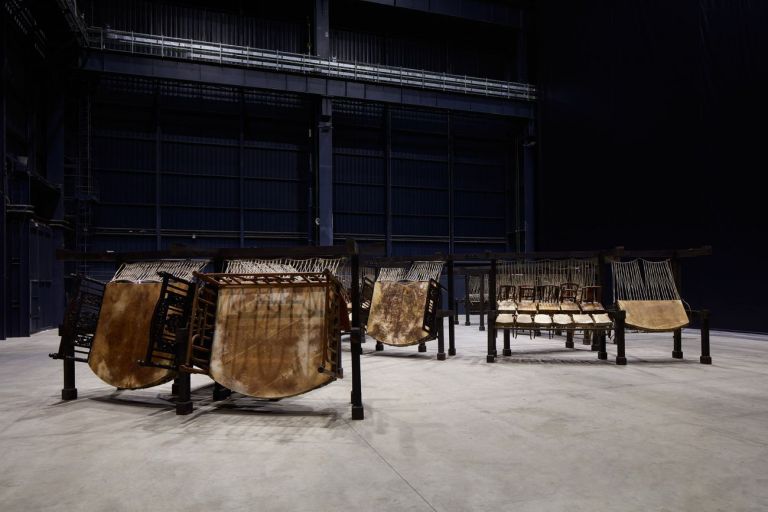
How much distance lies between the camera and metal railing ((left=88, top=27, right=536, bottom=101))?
15.5 meters

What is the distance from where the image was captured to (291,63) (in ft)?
57.7

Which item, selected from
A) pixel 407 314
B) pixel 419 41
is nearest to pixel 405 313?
pixel 407 314

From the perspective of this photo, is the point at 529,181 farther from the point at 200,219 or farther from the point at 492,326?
the point at 492,326

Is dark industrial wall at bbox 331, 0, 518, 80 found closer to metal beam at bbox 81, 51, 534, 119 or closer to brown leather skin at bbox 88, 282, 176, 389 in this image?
metal beam at bbox 81, 51, 534, 119

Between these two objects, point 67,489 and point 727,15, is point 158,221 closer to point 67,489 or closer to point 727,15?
point 67,489

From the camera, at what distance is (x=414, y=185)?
19656 mm

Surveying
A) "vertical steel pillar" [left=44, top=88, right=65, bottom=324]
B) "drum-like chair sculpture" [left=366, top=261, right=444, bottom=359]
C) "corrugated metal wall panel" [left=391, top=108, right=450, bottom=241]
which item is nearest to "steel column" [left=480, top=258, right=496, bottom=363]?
"drum-like chair sculpture" [left=366, top=261, right=444, bottom=359]

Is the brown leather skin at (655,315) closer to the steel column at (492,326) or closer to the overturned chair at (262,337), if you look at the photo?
the steel column at (492,326)

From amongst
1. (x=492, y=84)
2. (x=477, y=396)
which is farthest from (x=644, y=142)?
(x=477, y=396)

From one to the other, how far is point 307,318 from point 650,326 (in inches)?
203

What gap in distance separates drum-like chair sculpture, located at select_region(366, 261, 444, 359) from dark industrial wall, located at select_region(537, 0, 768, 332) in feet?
25.7

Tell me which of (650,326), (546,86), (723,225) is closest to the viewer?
(650,326)

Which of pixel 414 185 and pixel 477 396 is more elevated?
pixel 414 185

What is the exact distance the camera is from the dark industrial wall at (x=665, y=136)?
11984 mm
